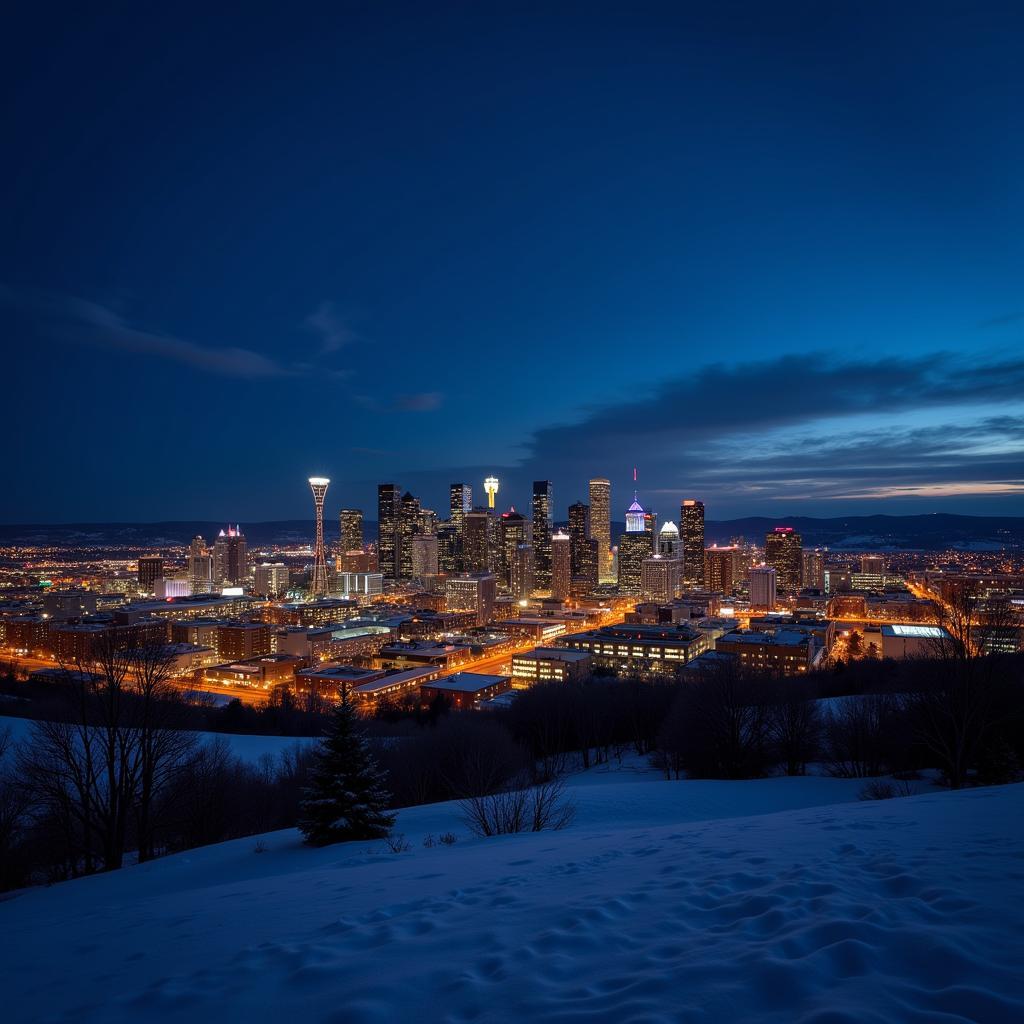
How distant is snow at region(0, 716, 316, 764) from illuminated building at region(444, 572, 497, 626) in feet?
296

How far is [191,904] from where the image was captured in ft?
20.0

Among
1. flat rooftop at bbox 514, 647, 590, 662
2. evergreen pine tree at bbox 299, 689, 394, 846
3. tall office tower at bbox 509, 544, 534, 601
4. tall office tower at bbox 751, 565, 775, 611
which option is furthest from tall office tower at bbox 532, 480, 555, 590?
evergreen pine tree at bbox 299, 689, 394, 846

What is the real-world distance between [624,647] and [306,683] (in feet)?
112

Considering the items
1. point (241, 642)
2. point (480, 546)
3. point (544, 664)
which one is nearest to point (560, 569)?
point (480, 546)

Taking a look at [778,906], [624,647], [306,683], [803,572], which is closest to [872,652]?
[624,647]

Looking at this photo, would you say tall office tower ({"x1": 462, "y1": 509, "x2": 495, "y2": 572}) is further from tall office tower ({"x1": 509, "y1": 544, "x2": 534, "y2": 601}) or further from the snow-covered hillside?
the snow-covered hillside

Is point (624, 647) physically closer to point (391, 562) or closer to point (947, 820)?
point (947, 820)

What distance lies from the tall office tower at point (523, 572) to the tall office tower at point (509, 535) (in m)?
22.6

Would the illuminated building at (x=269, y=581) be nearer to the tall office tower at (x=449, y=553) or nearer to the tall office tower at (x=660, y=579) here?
the tall office tower at (x=449, y=553)

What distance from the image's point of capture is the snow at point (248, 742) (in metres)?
22.7

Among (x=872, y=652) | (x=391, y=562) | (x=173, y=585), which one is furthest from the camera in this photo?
(x=391, y=562)

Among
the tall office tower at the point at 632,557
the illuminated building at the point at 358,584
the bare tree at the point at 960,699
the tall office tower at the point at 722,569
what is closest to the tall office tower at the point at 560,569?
the tall office tower at the point at 632,557

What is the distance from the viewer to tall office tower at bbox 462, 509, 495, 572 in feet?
597

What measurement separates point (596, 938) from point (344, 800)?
8.69m
